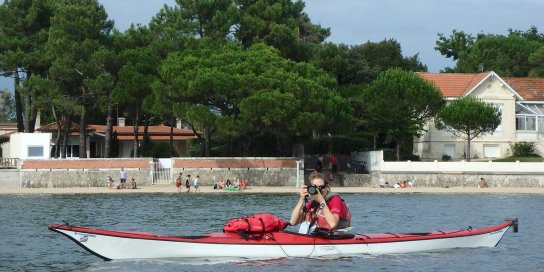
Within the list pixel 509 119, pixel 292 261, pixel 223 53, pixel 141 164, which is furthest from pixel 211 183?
pixel 292 261

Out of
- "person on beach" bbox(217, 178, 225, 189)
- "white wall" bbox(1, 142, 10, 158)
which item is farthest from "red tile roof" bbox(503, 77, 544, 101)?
"white wall" bbox(1, 142, 10, 158)

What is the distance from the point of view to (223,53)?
65375mm

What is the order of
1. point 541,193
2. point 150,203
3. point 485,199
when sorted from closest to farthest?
point 150,203
point 485,199
point 541,193

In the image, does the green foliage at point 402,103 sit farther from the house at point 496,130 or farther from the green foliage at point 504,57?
the green foliage at point 504,57

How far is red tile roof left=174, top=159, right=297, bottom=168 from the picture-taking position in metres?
63.5

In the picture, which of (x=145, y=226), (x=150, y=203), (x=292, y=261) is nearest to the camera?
(x=292, y=261)

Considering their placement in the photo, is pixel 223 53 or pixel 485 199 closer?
pixel 485 199

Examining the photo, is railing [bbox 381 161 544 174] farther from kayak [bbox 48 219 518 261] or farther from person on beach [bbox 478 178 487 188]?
kayak [bbox 48 219 518 261]

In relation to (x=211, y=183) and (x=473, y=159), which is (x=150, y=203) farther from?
(x=473, y=159)

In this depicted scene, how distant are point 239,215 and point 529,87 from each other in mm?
45466

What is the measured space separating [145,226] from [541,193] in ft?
97.8

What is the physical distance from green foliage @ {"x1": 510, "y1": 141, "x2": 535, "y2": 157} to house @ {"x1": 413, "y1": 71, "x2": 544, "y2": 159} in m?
0.73

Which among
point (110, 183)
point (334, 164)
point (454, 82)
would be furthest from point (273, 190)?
point (454, 82)

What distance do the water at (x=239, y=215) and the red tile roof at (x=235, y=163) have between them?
605 centimetres
